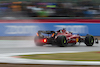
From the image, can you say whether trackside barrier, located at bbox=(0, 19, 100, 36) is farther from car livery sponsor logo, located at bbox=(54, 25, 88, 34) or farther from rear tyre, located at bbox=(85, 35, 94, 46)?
rear tyre, located at bbox=(85, 35, 94, 46)

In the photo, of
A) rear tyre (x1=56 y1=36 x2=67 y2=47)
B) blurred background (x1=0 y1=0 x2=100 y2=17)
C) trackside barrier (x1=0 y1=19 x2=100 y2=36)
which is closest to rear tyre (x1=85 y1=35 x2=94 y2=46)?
rear tyre (x1=56 y1=36 x2=67 y2=47)

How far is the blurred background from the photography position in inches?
543

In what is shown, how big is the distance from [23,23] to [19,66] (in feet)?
29.4

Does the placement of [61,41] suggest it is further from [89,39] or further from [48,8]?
[48,8]

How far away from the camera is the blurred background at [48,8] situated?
13.8 metres

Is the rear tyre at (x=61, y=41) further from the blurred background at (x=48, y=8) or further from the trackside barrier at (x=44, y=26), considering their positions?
the blurred background at (x=48, y=8)

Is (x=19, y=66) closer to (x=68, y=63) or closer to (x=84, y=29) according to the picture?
(x=68, y=63)

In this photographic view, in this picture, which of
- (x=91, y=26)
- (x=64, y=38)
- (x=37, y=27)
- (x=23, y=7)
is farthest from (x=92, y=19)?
(x=64, y=38)

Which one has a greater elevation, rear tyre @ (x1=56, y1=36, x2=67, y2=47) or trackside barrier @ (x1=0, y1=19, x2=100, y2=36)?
trackside barrier @ (x1=0, y1=19, x2=100, y2=36)

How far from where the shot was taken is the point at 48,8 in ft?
45.8

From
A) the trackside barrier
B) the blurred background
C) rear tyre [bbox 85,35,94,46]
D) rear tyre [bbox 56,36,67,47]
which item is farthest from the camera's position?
the blurred background

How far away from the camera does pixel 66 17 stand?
45.2 feet

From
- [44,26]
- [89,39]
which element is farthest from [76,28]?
[89,39]

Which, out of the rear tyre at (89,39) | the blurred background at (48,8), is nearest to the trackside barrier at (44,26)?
the blurred background at (48,8)
